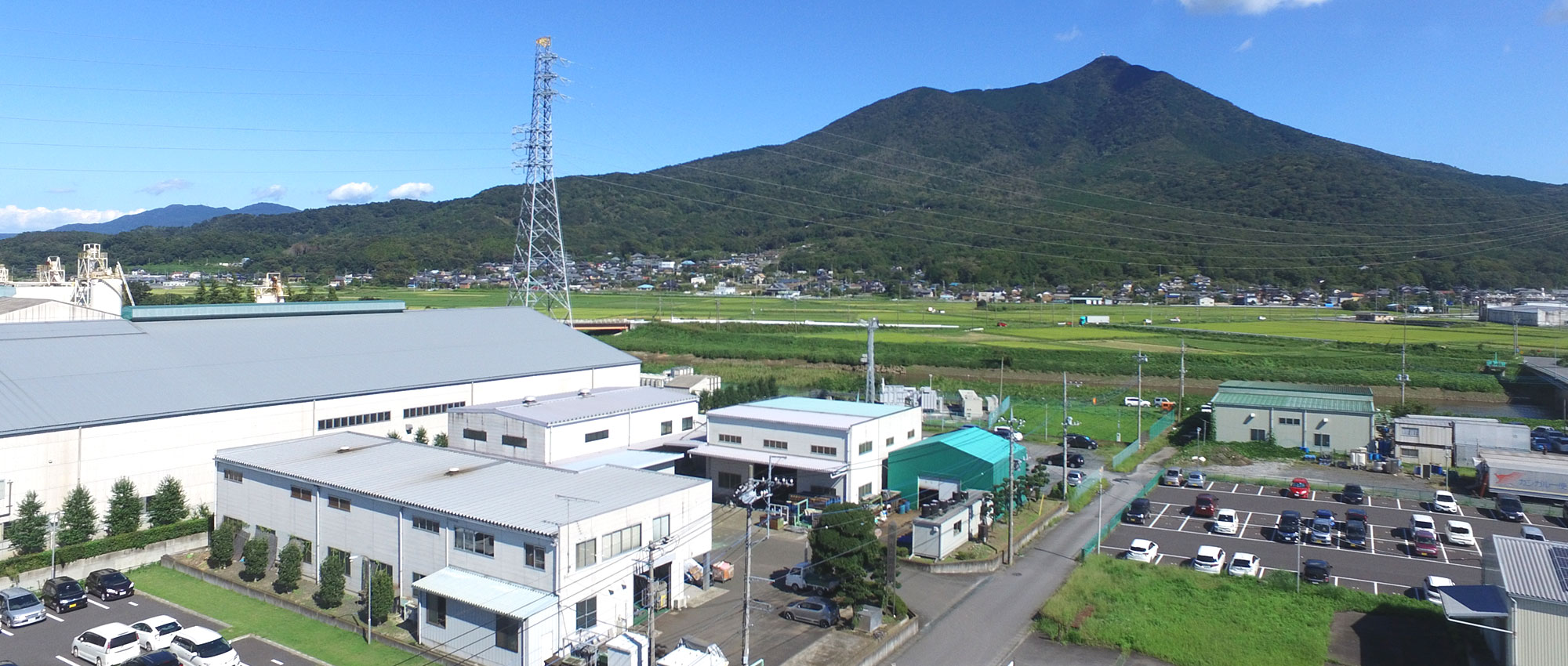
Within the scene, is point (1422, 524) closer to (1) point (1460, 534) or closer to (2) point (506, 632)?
(1) point (1460, 534)

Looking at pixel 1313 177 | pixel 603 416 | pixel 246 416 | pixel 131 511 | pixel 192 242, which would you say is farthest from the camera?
pixel 1313 177

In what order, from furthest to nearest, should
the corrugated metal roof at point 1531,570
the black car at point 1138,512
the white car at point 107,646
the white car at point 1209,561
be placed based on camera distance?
the black car at point 1138,512
the white car at point 1209,561
the white car at point 107,646
the corrugated metal roof at point 1531,570

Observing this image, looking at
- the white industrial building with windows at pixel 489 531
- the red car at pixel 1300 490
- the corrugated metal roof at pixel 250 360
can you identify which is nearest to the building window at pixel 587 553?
the white industrial building with windows at pixel 489 531

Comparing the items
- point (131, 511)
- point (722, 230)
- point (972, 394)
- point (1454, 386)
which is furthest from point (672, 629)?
point (722, 230)

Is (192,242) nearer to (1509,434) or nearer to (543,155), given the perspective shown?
(543,155)

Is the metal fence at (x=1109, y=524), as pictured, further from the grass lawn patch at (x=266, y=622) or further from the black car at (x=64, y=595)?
the black car at (x=64, y=595)

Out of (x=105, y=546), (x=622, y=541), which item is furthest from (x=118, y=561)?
(x=622, y=541)

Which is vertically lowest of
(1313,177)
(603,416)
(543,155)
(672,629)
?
(672,629)
